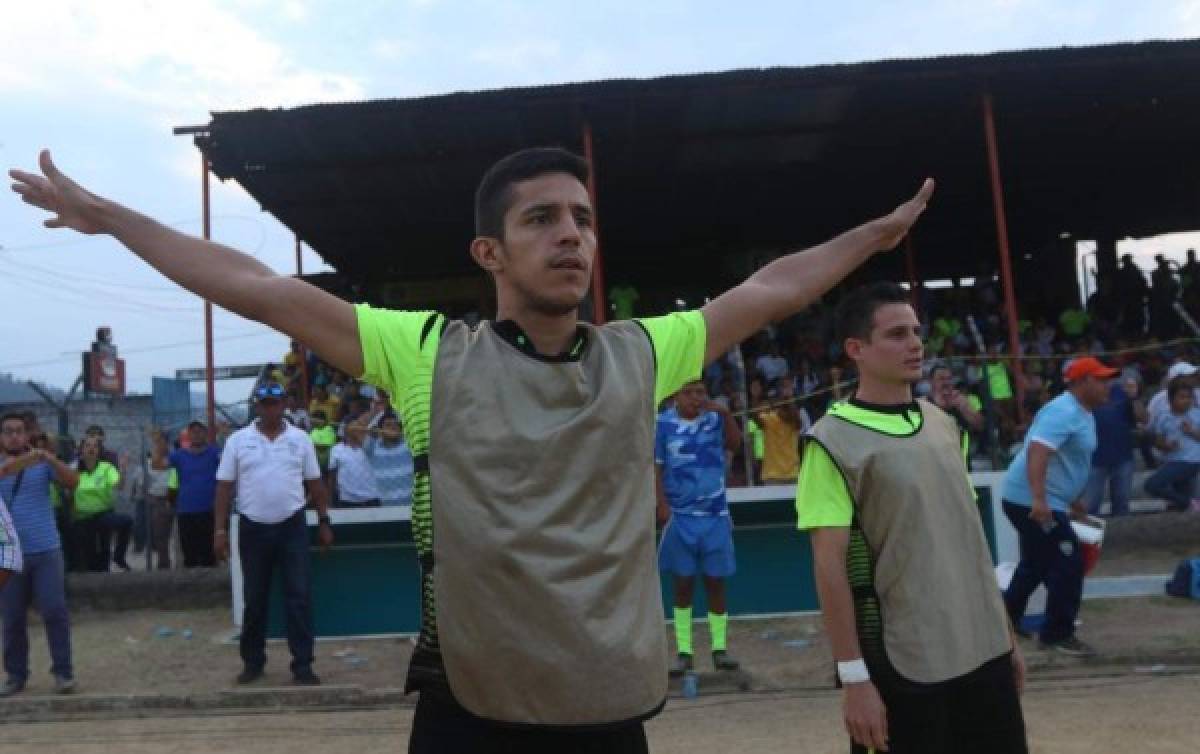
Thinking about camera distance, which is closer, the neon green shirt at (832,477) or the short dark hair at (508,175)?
the short dark hair at (508,175)

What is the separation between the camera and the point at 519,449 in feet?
6.38

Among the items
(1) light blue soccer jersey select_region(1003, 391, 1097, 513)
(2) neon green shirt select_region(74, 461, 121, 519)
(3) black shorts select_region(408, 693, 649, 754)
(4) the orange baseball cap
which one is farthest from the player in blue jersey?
(2) neon green shirt select_region(74, 461, 121, 519)

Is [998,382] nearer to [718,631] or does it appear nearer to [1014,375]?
[1014,375]

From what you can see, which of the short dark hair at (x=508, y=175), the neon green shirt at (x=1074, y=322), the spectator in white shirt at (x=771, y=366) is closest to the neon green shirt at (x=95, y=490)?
the spectator in white shirt at (x=771, y=366)

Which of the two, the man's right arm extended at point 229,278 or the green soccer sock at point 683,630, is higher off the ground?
the man's right arm extended at point 229,278

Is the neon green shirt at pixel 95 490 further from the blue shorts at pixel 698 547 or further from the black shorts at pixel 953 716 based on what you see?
the black shorts at pixel 953 716

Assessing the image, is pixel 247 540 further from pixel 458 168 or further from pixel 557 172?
pixel 458 168

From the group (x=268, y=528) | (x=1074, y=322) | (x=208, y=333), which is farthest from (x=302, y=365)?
(x=1074, y=322)

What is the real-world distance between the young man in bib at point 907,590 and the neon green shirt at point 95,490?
11099 millimetres

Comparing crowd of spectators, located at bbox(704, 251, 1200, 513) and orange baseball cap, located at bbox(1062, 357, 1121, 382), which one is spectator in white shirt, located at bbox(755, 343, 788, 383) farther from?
orange baseball cap, located at bbox(1062, 357, 1121, 382)

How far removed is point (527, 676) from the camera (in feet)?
6.26

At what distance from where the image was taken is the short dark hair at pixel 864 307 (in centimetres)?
349

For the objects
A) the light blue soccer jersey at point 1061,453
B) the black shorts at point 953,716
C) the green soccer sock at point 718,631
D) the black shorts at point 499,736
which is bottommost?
the green soccer sock at point 718,631

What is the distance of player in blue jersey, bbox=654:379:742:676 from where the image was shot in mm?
8055
